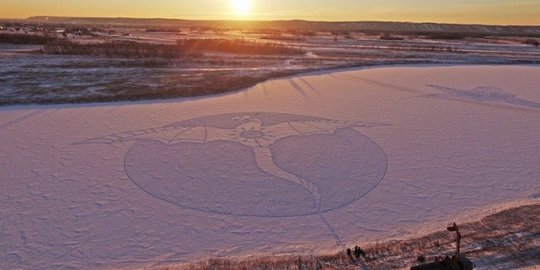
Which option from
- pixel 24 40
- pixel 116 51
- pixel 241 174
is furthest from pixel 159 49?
pixel 241 174

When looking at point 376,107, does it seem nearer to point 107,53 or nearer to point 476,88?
point 476,88

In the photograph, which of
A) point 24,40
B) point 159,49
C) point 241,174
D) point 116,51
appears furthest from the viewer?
point 24,40

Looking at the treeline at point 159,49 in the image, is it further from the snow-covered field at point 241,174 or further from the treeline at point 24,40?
the snow-covered field at point 241,174

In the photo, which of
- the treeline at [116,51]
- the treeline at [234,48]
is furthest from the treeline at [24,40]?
the treeline at [234,48]

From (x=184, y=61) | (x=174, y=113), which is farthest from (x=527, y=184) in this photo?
(x=184, y=61)

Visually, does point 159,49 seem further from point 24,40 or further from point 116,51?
point 24,40

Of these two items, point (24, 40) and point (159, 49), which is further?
point (24, 40)
